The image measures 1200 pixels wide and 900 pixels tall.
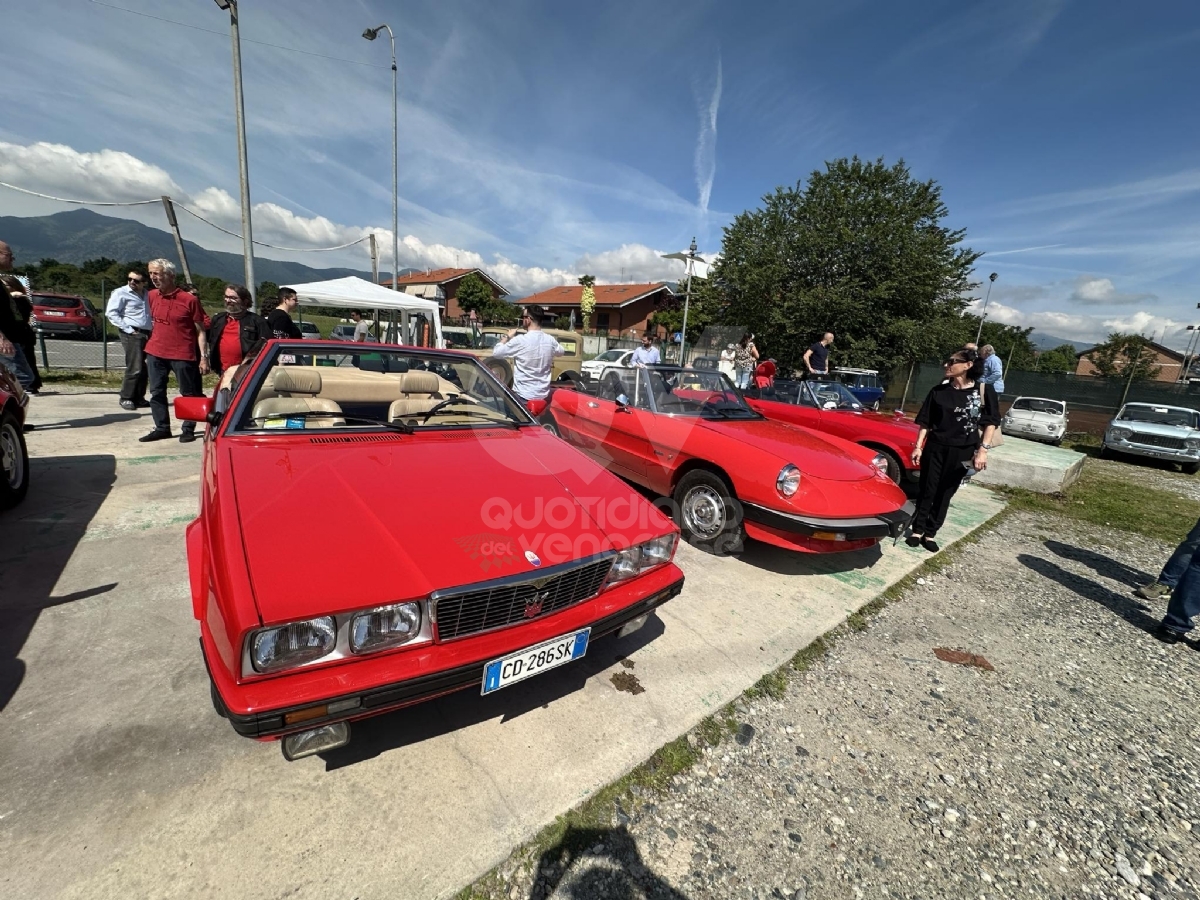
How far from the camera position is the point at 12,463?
3365 millimetres

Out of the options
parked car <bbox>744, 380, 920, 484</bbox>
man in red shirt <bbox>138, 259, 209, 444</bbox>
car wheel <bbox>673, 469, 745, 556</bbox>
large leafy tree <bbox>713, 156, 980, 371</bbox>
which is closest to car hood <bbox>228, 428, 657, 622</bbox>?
car wheel <bbox>673, 469, 745, 556</bbox>

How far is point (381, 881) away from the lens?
1396 mm

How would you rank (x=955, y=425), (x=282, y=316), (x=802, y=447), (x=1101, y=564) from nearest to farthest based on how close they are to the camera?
1. (x=802, y=447)
2. (x=955, y=425)
3. (x=1101, y=564)
4. (x=282, y=316)

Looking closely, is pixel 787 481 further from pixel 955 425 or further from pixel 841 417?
A: pixel 841 417

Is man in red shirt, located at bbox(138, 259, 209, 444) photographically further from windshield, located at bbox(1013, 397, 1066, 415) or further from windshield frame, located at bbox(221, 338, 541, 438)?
windshield, located at bbox(1013, 397, 1066, 415)

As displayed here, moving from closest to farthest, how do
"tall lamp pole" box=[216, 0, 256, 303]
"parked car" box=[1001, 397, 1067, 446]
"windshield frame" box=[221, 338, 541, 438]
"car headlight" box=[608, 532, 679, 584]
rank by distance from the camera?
"car headlight" box=[608, 532, 679, 584] → "windshield frame" box=[221, 338, 541, 438] → "tall lamp pole" box=[216, 0, 256, 303] → "parked car" box=[1001, 397, 1067, 446]

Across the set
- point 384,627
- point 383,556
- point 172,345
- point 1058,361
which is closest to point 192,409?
point 383,556

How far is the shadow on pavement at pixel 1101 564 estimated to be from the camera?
4.15m

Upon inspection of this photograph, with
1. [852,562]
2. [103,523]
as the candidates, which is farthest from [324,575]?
[852,562]

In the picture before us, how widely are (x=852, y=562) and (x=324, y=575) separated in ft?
12.8

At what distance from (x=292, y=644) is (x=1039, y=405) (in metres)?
18.1

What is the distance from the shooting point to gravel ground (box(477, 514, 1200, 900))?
5.16ft

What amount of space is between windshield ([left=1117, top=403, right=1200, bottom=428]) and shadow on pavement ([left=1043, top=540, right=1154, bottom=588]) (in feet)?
32.4

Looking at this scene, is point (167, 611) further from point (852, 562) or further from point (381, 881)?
point (852, 562)
